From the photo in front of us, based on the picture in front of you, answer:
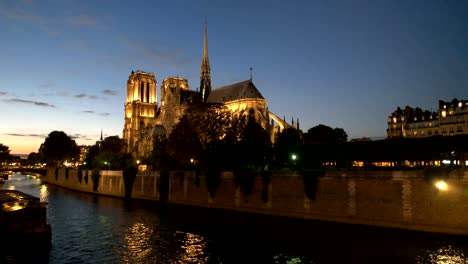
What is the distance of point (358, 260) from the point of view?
818 inches

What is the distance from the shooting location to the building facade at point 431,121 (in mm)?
70938

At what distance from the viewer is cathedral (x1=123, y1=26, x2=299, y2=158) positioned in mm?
79500

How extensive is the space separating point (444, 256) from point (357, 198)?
899 centimetres

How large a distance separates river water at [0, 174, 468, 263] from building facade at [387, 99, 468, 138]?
158 feet

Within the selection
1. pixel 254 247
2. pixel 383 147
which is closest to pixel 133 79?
pixel 383 147

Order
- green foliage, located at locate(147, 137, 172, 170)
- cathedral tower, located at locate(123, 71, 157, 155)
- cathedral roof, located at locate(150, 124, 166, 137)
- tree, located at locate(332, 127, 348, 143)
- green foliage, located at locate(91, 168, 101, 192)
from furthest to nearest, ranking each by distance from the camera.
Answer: cathedral tower, located at locate(123, 71, 157, 155) → cathedral roof, located at locate(150, 124, 166, 137) → tree, located at locate(332, 127, 348, 143) → green foliage, located at locate(91, 168, 101, 192) → green foliage, located at locate(147, 137, 172, 170)

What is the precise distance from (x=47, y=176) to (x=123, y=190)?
44.5m

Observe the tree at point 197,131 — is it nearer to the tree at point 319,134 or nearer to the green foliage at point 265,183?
the green foliage at point 265,183

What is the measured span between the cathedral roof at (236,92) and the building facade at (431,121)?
3021 cm

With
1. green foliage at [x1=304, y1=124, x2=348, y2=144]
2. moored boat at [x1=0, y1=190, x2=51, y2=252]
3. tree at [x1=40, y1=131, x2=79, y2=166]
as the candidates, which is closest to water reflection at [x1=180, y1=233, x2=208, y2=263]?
moored boat at [x1=0, y1=190, x2=51, y2=252]

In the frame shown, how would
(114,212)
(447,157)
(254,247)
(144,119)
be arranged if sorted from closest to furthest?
(254,247) → (447,157) → (114,212) → (144,119)

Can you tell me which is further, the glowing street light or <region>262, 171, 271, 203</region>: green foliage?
the glowing street light

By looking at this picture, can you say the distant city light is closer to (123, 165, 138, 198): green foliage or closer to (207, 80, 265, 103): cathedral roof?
(123, 165, 138, 198): green foliage

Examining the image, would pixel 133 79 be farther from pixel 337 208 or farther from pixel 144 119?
pixel 337 208
